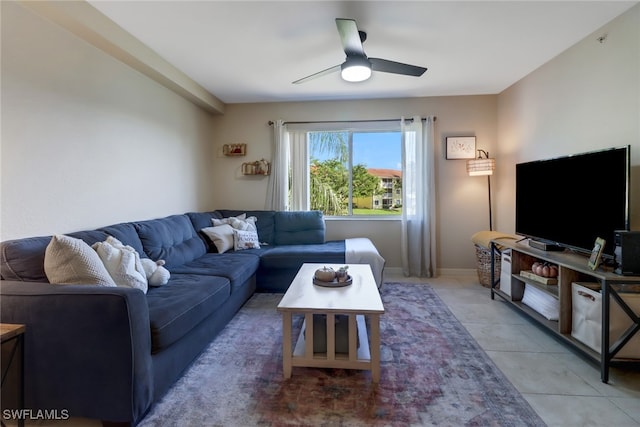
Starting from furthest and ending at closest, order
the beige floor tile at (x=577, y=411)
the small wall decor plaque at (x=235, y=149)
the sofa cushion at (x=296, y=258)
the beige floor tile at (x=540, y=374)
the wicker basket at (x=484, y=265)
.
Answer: the small wall decor plaque at (x=235, y=149), the wicker basket at (x=484, y=265), the sofa cushion at (x=296, y=258), the beige floor tile at (x=540, y=374), the beige floor tile at (x=577, y=411)

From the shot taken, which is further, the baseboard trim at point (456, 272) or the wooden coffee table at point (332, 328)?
the baseboard trim at point (456, 272)

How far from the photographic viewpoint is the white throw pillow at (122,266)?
Answer: 6.00 feet

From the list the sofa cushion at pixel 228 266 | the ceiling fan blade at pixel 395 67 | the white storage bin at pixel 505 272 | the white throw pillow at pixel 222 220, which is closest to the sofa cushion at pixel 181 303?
the sofa cushion at pixel 228 266

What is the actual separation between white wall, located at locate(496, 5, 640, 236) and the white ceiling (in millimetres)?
119

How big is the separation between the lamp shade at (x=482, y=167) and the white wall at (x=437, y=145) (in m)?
0.29

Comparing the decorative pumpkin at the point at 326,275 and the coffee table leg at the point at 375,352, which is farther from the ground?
the decorative pumpkin at the point at 326,275

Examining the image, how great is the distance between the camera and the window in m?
4.24

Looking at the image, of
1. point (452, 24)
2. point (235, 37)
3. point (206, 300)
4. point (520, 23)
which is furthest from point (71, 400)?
point (520, 23)

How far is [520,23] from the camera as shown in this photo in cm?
228

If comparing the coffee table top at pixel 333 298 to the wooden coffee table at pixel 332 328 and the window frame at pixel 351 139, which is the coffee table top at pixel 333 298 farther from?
the window frame at pixel 351 139

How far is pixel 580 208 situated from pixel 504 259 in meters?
0.90

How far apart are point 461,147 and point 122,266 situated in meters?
3.97

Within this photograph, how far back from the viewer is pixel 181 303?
179cm

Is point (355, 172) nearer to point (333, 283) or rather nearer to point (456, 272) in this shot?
point (456, 272)
